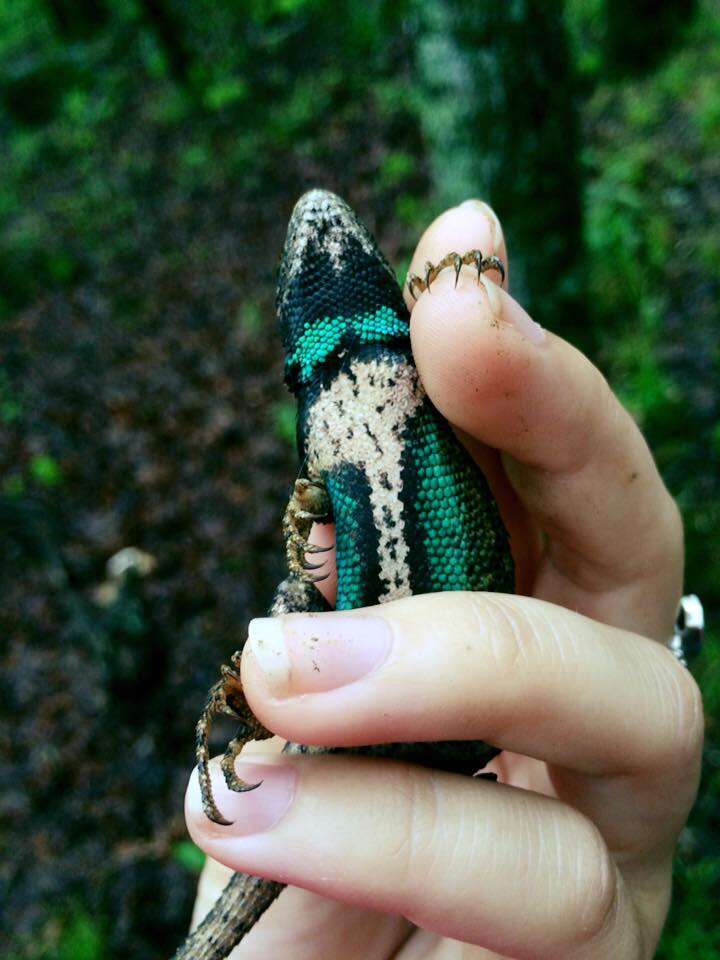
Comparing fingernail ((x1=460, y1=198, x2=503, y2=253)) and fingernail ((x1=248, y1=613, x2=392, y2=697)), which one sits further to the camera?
fingernail ((x1=460, y1=198, x2=503, y2=253))

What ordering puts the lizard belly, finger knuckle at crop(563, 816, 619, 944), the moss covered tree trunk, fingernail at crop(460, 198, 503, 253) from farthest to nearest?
the moss covered tree trunk
fingernail at crop(460, 198, 503, 253)
the lizard belly
finger knuckle at crop(563, 816, 619, 944)

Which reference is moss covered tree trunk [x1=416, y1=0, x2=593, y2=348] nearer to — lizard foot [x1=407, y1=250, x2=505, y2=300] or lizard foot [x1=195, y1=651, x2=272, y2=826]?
lizard foot [x1=407, y1=250, x2=505, y2=300]

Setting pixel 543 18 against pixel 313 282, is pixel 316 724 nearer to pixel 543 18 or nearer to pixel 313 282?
pixel 313 282

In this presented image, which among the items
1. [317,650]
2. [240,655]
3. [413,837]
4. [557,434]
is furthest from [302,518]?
[413,837]

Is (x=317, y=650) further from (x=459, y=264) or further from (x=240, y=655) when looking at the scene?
(x=459, y=264)

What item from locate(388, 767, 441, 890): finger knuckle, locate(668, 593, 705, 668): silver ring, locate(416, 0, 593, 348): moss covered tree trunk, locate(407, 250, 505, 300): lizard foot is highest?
locate(416, 0, 593, 348): moss covered tree trunk

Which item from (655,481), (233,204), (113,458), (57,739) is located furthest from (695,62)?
(57,739)

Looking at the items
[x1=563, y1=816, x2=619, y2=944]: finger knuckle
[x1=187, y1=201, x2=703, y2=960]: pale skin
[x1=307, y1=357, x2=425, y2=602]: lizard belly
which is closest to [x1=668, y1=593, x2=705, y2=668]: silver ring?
[x1=187, y1=201, x2=703, y2=960]: pale skin
